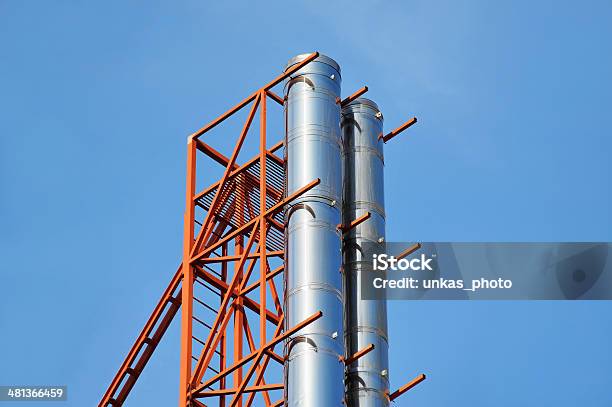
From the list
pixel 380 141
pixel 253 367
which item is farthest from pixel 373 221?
pixel 253 367

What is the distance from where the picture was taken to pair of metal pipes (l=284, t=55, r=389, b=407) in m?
55.3

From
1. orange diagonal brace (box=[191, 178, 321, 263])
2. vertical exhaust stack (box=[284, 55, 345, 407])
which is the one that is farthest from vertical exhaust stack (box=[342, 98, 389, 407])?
orange diagonal brace (box=[191, 178, 321, 263])

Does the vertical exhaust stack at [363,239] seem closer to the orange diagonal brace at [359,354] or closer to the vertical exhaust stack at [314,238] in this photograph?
the orange diagonal brace at [359,354]

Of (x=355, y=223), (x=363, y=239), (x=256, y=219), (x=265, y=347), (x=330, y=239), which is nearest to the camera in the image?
(x=265, y=347)

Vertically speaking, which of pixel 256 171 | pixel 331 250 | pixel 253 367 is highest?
pixel 256 171

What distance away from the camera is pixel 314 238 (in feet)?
A: 187

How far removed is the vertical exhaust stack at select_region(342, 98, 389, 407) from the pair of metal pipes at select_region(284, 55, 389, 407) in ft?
0.10

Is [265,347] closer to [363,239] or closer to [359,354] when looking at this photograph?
[359,354]

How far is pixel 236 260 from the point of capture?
58938mm

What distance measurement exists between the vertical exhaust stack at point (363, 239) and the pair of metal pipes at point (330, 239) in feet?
0.10

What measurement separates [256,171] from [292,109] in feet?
11.0

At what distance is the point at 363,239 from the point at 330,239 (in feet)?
7.46

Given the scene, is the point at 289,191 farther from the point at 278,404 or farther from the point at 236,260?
the point at 278,404

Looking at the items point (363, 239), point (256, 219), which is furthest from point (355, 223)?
point (256, 219)
